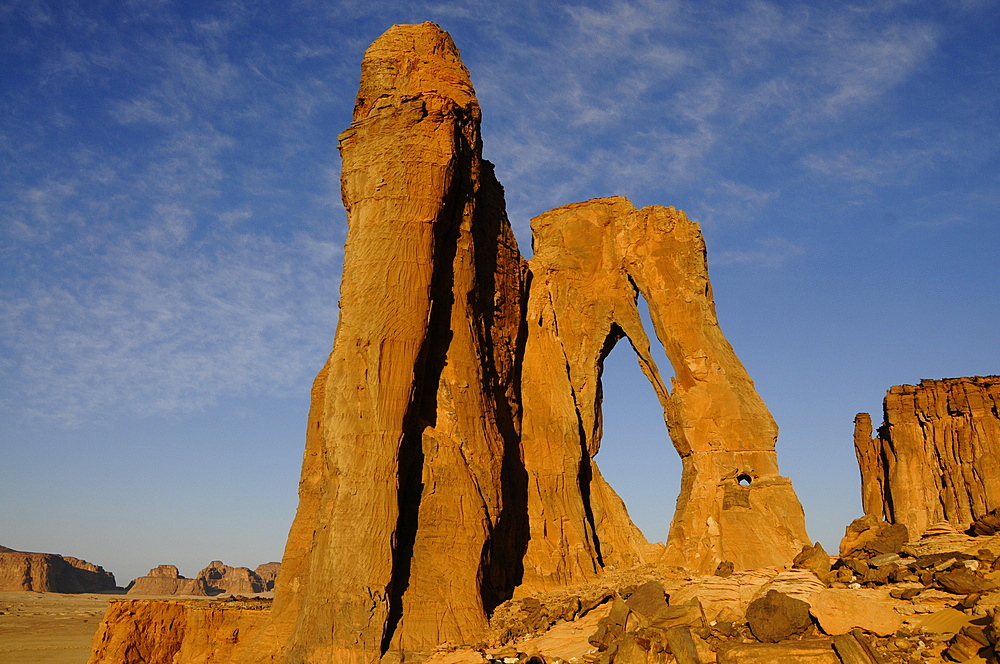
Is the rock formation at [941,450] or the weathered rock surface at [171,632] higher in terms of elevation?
the rock formation at [941,450]

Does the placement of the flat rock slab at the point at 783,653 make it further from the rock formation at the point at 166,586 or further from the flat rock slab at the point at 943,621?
the rock formation at the point at 166,586

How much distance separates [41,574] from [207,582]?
46.7 ft

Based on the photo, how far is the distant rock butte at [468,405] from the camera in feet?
43.2

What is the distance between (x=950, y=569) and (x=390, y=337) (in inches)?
345

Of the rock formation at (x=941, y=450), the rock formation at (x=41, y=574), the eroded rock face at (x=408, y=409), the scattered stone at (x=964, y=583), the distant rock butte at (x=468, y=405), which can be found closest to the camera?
the scattered stone at (x=964, y=583)

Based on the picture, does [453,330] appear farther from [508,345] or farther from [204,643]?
[204,643]

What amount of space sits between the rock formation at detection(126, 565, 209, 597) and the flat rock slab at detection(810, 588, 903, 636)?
7224 centimetres

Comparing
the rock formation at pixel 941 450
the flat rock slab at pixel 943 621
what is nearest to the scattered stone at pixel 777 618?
the flat rock slab at pixel 943 621

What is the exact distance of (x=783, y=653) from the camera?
395 inches

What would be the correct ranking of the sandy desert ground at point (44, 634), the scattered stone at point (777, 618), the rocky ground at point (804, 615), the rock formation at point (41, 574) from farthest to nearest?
the rock formation at point (41, 574)
the sandy desert ground at point (44, 634)
the scattered stone at point (777, 618)
the rocky ground at point (804, 615)

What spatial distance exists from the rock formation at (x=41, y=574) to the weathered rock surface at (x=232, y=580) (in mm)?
12147

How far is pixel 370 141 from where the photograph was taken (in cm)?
1537

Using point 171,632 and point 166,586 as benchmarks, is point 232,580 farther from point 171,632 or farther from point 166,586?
point 171,632

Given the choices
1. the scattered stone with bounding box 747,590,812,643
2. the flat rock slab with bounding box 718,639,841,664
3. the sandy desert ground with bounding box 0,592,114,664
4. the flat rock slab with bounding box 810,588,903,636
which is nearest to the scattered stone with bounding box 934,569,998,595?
the flat rock slab with bounding box 810,588,903,636
